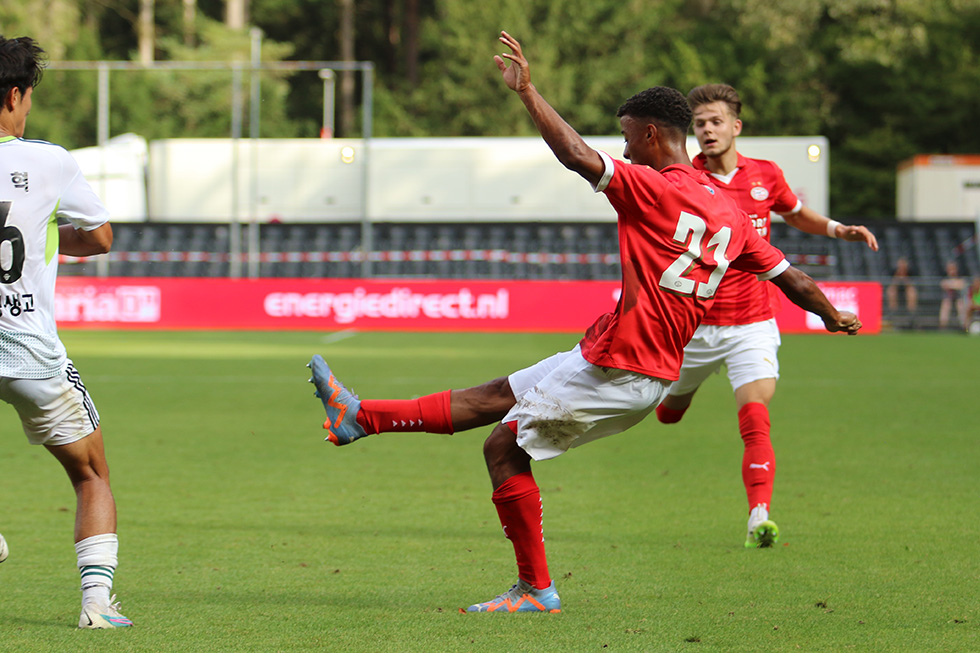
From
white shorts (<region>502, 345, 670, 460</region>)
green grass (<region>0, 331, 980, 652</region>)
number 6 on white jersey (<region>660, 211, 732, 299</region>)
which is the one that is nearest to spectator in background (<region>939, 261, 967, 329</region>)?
green grass (<region>0, 331, 980, 652</region>)

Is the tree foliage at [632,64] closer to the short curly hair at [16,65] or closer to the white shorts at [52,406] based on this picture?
the short curly hair at [16,65]

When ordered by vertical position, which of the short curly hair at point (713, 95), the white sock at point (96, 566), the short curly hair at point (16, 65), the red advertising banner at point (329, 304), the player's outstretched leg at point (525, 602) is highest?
the short curly hair at point (713, 95)

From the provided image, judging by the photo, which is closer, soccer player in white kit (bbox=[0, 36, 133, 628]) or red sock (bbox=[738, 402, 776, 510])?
soccer player in white kit (bbox=[0, 36, 133, 628])

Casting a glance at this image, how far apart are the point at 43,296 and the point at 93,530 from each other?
90 cm

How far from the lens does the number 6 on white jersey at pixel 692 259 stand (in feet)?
14.6

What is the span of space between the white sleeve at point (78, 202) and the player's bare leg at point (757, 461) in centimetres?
346

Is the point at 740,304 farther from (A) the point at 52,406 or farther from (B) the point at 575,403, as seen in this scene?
(A) the point at 52,406

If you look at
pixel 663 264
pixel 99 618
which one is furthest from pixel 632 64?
pixel 99 618

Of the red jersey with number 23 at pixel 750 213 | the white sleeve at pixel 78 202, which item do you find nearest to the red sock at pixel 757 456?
the red jersey with number 23 at pixel 750 213

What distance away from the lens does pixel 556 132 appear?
4.08 meters

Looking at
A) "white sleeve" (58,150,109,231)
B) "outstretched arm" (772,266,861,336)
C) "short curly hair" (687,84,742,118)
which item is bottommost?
"outstretched arm" (772,266,861,336)

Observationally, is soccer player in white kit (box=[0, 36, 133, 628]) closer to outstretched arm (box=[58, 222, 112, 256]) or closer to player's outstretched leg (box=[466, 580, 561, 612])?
outstretched arm (box=[58, 222, 112, 256])

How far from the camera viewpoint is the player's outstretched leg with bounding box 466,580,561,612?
4.72 metres

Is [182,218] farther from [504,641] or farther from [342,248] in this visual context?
[504,641]
